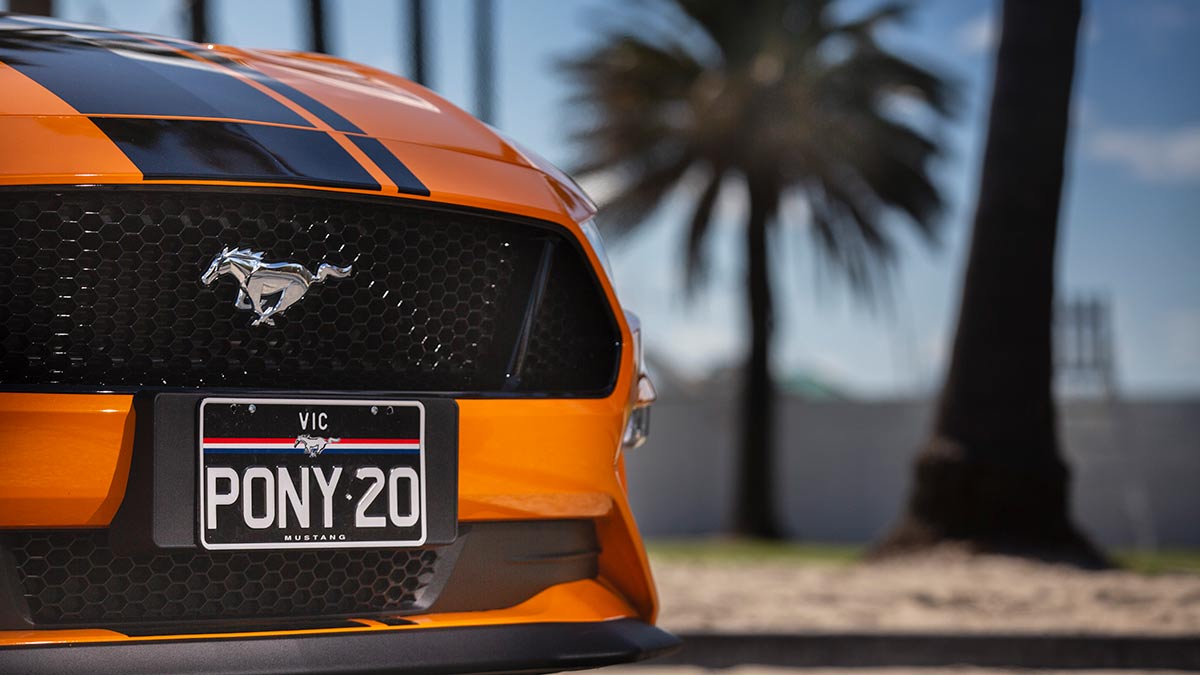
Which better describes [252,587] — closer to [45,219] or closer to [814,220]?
[45,219]

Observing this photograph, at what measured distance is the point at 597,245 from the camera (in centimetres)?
258

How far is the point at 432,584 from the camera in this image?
236cm

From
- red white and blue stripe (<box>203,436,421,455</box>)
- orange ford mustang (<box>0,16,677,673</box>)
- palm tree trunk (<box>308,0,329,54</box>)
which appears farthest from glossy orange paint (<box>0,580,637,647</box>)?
palm tree trunk (<box>308,0,329,54</box>)

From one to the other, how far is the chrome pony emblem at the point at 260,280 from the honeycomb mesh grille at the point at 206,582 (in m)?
0.38

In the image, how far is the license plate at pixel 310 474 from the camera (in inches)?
83.5

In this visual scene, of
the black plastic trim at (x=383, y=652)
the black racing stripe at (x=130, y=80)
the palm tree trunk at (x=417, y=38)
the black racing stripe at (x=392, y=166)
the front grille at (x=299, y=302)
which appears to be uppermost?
the palm tree trunk at (x=417, y=38)

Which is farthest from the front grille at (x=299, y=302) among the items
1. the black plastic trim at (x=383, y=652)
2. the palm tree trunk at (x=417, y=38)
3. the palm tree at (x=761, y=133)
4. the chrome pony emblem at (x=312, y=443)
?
the palm tree at (x=761, y=133)

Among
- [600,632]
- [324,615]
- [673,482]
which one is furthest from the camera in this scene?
[673,482]

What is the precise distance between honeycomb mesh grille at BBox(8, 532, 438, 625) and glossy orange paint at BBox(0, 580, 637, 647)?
0.04 m

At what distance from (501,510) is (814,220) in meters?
17.1

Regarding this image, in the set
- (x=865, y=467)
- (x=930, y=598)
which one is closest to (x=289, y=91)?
(x=930, y=598)

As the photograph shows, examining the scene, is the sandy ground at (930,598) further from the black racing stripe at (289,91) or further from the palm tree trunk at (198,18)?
the palm tree trunk at (198,18)

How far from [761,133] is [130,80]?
644 inches

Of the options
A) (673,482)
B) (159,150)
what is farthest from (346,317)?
(673,482)
